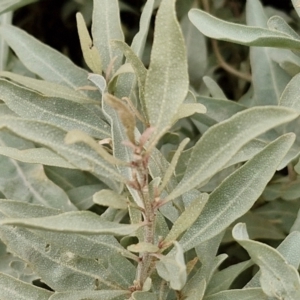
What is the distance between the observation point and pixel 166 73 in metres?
0.59

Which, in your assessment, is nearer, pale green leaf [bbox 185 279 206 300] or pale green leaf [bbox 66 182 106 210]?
pale green leaf [bbox 185 279 206 300]

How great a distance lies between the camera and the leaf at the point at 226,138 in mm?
538

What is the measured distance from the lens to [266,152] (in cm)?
63

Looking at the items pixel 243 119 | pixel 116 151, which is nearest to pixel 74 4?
pixel 116 151

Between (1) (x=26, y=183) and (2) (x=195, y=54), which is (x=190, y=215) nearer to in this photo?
(1) (x=26, y=183)

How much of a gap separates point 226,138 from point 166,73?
0.09m

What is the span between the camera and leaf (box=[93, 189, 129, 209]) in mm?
573

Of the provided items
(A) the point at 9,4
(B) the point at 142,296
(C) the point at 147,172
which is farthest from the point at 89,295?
(A) the point at 9,4

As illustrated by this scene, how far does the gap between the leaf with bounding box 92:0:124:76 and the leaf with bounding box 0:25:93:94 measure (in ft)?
0.21

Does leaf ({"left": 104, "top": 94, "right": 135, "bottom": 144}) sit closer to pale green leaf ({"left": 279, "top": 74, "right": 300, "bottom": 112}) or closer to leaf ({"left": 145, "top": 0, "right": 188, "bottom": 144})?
leaf ({"left": 145, "top": 0, "right": 188, "bottom": 144})

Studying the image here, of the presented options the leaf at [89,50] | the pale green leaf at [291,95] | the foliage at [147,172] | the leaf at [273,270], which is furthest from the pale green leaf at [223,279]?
the leaf at [89,50]

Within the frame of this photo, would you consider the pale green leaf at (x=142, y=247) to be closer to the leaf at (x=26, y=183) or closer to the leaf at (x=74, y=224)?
the leaf at (x=74, y=224)

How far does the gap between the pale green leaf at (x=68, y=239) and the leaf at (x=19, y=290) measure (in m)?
0.07

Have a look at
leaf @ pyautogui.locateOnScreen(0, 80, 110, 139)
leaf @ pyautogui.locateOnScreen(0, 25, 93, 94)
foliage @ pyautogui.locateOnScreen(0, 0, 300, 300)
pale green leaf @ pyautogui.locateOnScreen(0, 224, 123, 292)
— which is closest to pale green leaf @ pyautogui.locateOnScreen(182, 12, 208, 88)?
foliage @ pyautogui.locateOnScreen(0, 0, 300, 300)
